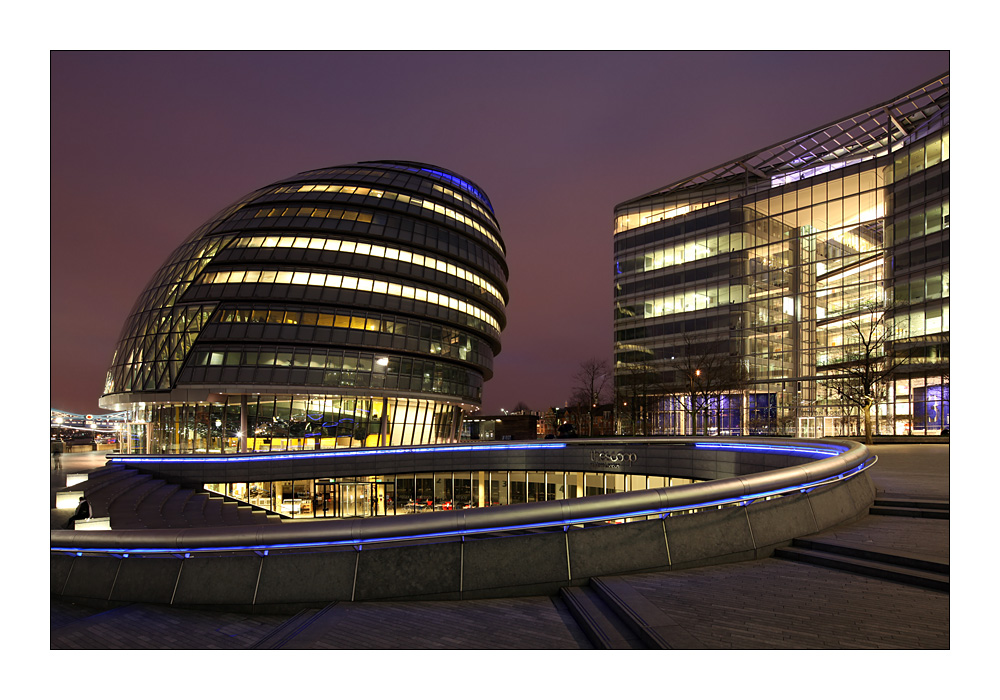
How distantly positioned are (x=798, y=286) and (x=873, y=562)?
58773 mm

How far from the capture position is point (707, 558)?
8.06 m

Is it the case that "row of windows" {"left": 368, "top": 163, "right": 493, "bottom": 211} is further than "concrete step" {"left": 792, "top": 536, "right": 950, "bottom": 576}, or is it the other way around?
"row of windows" {"left": 368, "top": 163, "right": 493, "bottom": 211}

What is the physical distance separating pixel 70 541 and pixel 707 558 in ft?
29.0

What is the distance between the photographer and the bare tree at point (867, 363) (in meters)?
36.0

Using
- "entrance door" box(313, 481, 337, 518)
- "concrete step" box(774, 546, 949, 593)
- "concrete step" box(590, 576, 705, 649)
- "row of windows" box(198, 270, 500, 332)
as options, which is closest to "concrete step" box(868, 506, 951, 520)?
"concrete step" box(774, 546, 949, 593)

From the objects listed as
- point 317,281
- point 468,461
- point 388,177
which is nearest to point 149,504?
point 468,461

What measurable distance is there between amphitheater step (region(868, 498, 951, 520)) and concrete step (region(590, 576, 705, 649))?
6.56 meters

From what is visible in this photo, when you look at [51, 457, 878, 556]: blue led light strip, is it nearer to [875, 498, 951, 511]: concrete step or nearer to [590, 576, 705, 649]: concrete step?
[590, 576, 705, 649]: concrete step

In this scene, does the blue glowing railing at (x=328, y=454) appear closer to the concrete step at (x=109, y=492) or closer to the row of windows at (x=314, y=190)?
the concrete step at (x=109, y=492)

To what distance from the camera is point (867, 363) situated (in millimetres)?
35781

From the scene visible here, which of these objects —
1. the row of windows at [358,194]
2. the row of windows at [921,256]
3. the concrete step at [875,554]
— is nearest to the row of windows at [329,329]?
the row of windows at [358,194]

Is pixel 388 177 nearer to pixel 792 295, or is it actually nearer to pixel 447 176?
pixel 447 176

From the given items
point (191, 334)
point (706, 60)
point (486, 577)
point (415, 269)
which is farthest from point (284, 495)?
point (706, 60)

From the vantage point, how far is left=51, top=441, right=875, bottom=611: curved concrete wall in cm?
770
